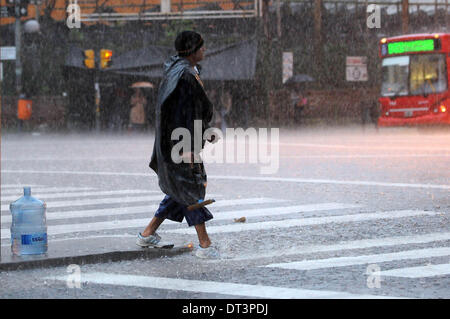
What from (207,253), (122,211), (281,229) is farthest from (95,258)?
(122,211)

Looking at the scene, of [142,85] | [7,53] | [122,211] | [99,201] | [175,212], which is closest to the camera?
[175,212]

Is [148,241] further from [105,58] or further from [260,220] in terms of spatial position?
[105,58]

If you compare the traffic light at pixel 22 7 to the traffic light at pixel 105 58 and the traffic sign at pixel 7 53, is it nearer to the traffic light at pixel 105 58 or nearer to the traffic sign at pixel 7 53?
the traffic sign at pixel 7 53

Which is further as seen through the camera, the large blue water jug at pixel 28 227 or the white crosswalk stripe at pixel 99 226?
the white crosswalk stripe at pixel 99 226

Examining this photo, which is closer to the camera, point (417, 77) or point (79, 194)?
point (79, 194)

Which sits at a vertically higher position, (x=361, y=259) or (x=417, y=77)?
(x=417, y=77)

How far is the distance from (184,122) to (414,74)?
24418 mm

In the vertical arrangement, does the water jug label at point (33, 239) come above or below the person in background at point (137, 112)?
below

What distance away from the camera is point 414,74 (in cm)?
3100


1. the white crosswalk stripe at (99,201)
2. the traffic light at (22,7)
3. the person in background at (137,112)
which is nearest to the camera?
the white crosswalk stripe at (99,201)

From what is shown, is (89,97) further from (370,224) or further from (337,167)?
(370,224)

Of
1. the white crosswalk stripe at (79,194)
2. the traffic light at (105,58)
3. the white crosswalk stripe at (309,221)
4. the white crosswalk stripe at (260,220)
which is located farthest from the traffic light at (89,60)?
the white crosswalk stripe at (309,221)

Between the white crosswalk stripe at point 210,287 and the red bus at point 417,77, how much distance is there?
24.5 meters

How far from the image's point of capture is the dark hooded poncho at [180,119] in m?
7.66
